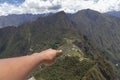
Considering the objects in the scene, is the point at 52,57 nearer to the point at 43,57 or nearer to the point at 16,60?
the point at 43,57

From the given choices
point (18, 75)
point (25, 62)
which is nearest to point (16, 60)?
point (25, 62)

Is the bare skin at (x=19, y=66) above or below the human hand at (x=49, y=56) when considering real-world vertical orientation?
above

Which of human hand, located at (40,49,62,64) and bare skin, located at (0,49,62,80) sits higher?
bare skin, located at (0,49,62,80)

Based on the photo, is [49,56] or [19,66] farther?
[49,56]

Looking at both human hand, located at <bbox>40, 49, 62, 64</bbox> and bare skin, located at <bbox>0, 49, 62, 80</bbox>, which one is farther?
human hand, located at <bbox>40, 49, 62, 64</bbox>

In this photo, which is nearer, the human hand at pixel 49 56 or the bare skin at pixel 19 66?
the bare skin at pixel 19 66

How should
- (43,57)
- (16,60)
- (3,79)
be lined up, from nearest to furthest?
(3,79), (16,60), (43,57)

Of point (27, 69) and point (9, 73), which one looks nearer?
point (9, 73)

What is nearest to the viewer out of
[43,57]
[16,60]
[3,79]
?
[3,79]
